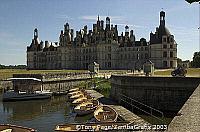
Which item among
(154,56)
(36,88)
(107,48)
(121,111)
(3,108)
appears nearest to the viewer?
(121,111)

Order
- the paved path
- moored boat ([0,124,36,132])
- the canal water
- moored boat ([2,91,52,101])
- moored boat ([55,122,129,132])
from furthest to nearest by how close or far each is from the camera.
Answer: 1. moored boat ([2,91,52,101])
2. the canal water
3. moored boat ([55,122,129,132])
4. moored boat ([0,124,36,132])
5. the paved path

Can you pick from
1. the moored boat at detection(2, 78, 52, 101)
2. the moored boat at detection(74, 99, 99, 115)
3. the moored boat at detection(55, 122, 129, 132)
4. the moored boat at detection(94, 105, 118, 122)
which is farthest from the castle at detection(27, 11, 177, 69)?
the moored boat at detection(55, 122, 129, 132)

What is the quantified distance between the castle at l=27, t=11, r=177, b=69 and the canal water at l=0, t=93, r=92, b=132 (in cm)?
5785

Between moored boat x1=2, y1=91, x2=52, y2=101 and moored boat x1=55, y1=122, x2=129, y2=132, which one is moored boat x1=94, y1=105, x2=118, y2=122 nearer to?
moored boat x1=55, y1=122, x2=129, y2=132

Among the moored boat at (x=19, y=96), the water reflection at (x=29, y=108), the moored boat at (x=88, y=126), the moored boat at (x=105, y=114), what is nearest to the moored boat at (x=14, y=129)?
the moored boat at (x=88, y=126)

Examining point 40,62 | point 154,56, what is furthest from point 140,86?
point 40,62

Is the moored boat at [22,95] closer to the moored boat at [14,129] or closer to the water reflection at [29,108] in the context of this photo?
the water reflection at [29,108]

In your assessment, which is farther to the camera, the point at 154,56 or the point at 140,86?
the point at 154,56

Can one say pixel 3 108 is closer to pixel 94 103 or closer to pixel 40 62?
pixel 94 103

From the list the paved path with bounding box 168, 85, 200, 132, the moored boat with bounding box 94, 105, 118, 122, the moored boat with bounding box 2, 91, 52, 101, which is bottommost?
the moored boat with bounding box 2, 91, 52, 101

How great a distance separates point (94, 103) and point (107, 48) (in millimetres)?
77874

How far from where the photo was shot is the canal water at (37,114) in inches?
Result: 1060

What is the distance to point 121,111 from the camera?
86.9 ft

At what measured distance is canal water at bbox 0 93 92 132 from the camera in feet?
88.3
